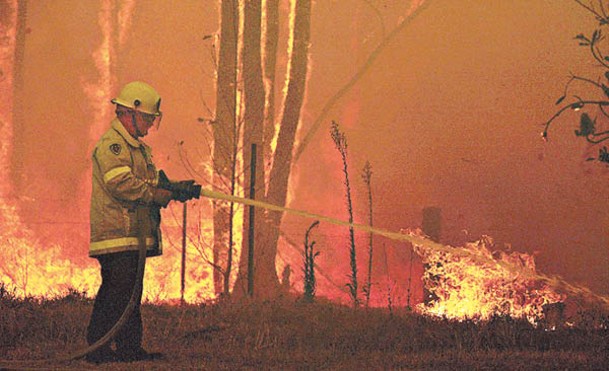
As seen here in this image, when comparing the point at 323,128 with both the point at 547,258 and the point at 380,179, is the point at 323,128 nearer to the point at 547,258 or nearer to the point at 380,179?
the point at 380,179

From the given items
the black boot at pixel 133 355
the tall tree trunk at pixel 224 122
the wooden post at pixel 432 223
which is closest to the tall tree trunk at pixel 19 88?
the tall tree trunk at pixel 224 122

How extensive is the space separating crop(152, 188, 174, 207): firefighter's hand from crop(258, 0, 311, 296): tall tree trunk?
8399mm

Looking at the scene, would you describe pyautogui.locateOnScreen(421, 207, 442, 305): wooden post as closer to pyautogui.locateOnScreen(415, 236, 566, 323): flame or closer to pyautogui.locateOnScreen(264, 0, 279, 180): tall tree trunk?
pyautogui.locateOnScreen(415, 236, 566, 323): flame

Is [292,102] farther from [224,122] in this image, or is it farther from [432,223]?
[432,223]

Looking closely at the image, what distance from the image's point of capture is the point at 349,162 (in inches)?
667

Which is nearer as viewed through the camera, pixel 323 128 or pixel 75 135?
pixel 323 128

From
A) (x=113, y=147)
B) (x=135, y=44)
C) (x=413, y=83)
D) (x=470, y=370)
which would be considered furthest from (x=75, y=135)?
(x=470, y=370)

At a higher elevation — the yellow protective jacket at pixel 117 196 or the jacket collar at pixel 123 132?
the jacket collar at pixel 123 132

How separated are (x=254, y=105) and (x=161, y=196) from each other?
7784 millimetres

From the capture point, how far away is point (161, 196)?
6.96m

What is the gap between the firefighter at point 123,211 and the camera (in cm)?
682

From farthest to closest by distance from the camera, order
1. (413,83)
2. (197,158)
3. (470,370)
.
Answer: (413,83), (197,158), (470,370)

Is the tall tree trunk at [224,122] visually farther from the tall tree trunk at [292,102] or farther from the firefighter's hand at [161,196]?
the firefighter's hand at [161,196]

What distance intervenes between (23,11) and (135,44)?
243 centimetres
